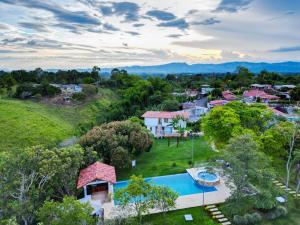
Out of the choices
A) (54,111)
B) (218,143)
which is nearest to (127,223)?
(218,143)

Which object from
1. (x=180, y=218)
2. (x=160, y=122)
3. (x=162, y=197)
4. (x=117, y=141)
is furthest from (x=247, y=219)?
(x=160, y=122)

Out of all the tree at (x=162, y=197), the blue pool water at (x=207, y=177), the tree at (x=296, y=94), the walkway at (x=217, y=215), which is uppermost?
the tree at (x=296, y=94)

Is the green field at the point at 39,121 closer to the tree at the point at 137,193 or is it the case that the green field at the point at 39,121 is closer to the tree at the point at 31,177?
the tree at the point at 31,177

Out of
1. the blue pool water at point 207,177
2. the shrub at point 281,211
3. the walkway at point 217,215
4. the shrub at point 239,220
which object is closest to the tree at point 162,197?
the walkway at point 217,215

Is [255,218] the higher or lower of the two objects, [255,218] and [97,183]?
the lower

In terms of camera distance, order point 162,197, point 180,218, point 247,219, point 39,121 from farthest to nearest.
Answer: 1. point 39,121
2. point 180,218
3. point 247,219
4. point 162,197

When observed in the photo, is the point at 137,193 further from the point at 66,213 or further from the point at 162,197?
the point at 66,213

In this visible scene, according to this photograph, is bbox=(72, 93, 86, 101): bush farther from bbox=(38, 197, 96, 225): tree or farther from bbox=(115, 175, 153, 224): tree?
bbox=(38, 197, 96, 225): tree
